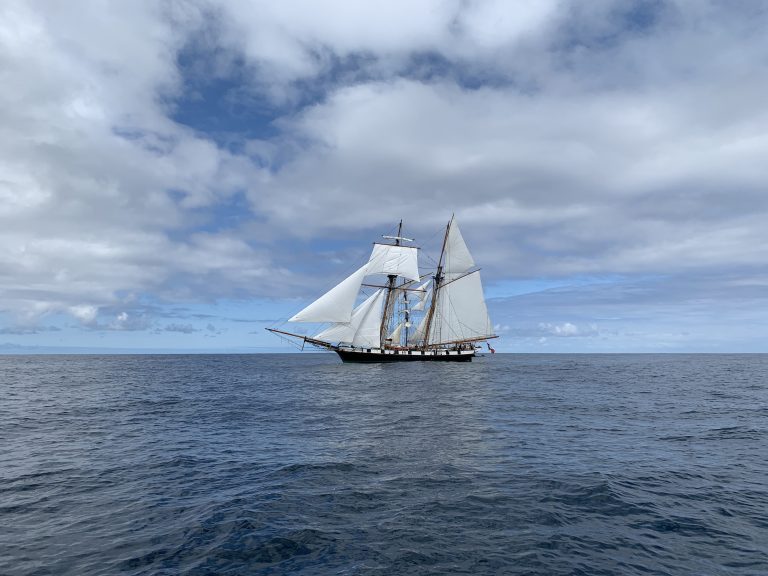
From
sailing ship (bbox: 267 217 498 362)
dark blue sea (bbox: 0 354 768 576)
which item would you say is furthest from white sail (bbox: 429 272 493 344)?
dark blue sea (bbox: 0 354 768 576)

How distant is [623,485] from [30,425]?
34.3 meters

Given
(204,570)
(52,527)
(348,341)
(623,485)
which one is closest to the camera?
(204,570)

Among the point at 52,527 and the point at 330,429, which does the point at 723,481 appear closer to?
the point at 330,429

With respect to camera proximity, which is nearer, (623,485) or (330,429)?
(623,485)

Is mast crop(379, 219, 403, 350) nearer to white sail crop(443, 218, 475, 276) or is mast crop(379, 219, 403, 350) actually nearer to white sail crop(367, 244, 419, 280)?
white sail crop(367, 244, 419, 280)

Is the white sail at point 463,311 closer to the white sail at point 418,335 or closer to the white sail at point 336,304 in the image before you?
the white sail at point 418,335

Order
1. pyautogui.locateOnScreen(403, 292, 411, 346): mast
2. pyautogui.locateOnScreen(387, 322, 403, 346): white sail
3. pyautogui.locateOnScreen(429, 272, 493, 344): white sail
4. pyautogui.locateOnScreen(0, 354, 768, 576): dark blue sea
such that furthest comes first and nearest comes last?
pyautogui.locateOnScreen(403, 292, 411, 346): mast < pyautogui.locateOnScreen(387, 322, 403, 346): white sail < pyautogui.locateOnScreen(429, 272, 493, 344): white sail < pyautogui.locateOnScreen(0, 354, 768, 576): dark blue sea

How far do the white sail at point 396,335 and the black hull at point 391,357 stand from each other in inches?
351

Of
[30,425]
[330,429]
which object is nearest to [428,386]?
[330,429]

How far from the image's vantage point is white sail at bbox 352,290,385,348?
94812 mm

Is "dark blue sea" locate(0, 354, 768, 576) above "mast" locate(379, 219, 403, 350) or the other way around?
the other way around

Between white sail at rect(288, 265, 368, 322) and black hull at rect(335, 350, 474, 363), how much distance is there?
12.8 m

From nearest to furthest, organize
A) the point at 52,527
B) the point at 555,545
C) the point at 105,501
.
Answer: the point at 555,545, the point at 52,527, the point at 105,501

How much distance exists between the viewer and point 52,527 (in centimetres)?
1330
